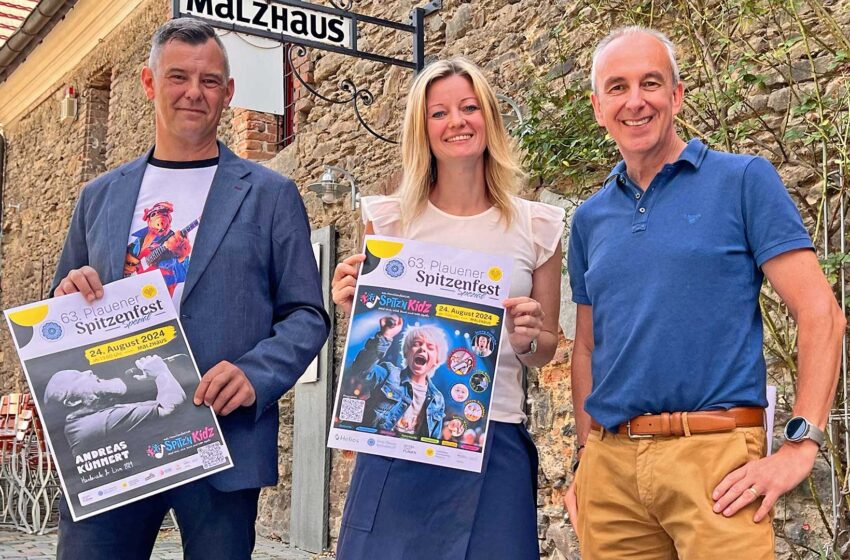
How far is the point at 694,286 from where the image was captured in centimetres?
192

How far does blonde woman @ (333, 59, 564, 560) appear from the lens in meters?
2.09

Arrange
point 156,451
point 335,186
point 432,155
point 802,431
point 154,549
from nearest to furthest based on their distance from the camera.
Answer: point 802,431 < point 156,451 < point 432,155 < point 335,186 < point 154,549

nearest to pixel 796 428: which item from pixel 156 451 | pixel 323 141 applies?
pixel 156 451

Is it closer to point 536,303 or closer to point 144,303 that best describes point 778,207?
point 536,303

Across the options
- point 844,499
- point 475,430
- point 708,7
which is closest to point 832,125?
point 708,7

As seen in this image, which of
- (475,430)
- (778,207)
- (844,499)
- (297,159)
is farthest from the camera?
(297,159)

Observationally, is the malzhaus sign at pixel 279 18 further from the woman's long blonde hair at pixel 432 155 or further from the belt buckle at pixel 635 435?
the belt buckle at pixel 635 435

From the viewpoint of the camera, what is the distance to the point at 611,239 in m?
2.07

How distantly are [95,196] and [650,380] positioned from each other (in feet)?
4.48

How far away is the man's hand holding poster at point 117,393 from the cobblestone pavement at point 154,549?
509 centimetres

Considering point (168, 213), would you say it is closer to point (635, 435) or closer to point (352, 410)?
point (352, 410)

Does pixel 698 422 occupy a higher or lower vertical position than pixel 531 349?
lower

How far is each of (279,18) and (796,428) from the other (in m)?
4.11

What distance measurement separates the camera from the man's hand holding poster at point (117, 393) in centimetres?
199
